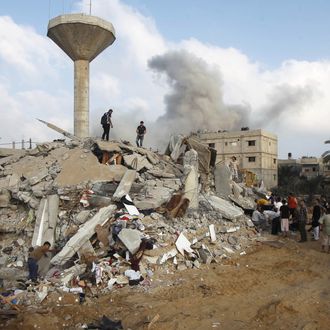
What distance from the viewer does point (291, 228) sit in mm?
12289

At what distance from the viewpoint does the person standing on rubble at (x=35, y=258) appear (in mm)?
7562

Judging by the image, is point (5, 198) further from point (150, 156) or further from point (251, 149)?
point (251, 149)

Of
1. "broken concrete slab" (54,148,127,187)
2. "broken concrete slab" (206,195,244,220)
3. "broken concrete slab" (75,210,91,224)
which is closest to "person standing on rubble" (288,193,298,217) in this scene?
"broken concrete slab" (206,195,244,220)

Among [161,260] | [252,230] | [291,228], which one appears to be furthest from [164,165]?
[161,260]

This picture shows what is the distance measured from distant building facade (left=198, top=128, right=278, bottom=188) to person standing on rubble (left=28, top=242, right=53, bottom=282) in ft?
94.3

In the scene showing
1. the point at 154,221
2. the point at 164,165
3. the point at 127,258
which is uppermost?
the point at 164,165

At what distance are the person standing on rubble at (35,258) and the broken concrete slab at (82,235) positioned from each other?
383mm

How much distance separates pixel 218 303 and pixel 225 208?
205 inches

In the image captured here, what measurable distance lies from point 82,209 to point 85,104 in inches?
539

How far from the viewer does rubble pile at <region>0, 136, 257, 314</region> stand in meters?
7.70

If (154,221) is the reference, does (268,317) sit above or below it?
below

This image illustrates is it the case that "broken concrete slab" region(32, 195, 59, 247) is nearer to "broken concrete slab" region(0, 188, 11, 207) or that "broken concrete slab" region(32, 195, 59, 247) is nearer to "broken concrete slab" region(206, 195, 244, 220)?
"broken concrete slab" region(0, 188, 11, 207)

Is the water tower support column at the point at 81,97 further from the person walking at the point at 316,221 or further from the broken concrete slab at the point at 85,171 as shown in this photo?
the person walking at the point at 316,221

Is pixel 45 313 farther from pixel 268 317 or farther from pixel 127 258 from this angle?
pixel 268 317
